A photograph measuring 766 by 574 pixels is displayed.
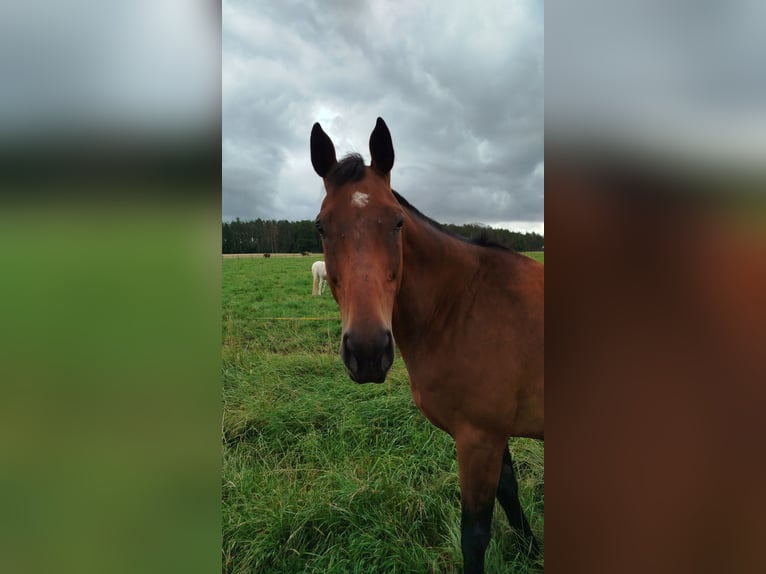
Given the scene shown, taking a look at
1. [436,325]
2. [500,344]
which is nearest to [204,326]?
[436,325]

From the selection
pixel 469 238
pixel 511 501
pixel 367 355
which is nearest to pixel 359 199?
pixel 367 355

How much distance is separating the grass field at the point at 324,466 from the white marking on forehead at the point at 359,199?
A: 0.89 metres

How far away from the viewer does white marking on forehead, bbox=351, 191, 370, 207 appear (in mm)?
1298

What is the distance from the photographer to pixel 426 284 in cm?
177

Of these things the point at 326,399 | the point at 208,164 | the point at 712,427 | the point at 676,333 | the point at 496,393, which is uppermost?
the point at 208,164

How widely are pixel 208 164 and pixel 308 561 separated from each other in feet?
6.10

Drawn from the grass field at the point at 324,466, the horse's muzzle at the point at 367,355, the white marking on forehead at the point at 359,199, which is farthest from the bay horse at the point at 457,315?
the grass field at the point at 324,466

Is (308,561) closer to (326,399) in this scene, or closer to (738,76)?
(326,399)

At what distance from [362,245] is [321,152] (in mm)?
467

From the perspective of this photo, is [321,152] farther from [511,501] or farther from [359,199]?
[511,501]

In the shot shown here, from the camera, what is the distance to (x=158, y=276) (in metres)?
0.62

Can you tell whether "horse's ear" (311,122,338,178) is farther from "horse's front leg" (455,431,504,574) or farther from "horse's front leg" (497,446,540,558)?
"horse's front leg" (497,446,540,558)

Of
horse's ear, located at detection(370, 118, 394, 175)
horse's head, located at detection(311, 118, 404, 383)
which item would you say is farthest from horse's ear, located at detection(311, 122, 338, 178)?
horse's ear, located at detection(370, 118, 394, 175)

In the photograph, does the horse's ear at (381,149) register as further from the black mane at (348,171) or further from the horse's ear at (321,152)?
the horse's ear at (321,152)
